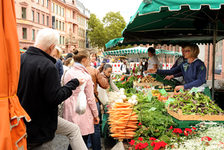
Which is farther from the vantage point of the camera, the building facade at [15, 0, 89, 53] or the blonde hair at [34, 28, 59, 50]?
the building facade at [15, 0, 89, 53]

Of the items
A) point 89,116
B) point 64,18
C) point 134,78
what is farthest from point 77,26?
point 89,116

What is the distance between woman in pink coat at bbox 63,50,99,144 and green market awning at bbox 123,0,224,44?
1046mm

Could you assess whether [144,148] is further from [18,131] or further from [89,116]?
[18,131]

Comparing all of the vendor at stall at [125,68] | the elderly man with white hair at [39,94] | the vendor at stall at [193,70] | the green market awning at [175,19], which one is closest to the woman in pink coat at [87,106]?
the elderly man with white hair at [39,94]

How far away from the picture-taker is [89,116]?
353 cm

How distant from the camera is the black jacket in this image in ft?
7.48

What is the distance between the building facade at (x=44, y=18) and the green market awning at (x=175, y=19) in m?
21.1

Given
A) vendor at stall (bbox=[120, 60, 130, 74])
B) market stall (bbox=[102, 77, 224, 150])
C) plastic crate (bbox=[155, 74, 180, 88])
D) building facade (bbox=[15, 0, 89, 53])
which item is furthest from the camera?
building facade (bbox=[15, 0, 89, 53])

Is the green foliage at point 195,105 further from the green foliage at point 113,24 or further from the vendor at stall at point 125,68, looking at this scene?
the green foliage at point 113,24

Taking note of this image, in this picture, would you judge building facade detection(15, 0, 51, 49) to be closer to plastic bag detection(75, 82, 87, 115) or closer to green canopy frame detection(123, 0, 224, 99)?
green canopy frame detection(123, 0, 224, 99)

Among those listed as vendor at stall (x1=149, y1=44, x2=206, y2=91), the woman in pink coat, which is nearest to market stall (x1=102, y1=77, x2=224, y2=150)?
the woman in pink coat

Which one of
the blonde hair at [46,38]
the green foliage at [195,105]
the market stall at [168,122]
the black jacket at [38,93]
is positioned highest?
the blonde hair at [46,38]

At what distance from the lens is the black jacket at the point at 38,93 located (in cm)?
228

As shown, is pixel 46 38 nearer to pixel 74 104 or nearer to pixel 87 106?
pixel 74 104
